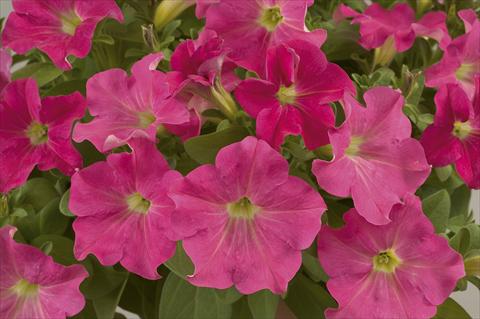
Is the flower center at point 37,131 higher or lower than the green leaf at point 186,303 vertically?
higher

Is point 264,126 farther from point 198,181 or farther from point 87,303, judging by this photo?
point 87,303

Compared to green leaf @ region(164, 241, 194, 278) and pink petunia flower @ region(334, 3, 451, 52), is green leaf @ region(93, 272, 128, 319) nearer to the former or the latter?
green leaf @ region(164, 241, 194, 278)

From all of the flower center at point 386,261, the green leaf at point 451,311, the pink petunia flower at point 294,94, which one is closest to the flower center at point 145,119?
the pink petunia flower at point 294,94

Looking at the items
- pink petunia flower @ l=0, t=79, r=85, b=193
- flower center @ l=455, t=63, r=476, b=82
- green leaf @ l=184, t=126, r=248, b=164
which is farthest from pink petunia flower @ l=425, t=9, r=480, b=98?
pink petunia flower @ l=0, t=79, r=85, b=193

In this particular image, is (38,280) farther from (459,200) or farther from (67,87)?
(459,200)

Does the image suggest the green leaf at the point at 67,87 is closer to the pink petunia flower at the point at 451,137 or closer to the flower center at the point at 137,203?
the flower center at the point at 137,203

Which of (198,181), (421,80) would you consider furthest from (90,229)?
(421,80)

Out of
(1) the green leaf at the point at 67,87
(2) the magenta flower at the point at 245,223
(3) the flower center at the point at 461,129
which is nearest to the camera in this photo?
(2) the magenta flower at the point at 245,223
